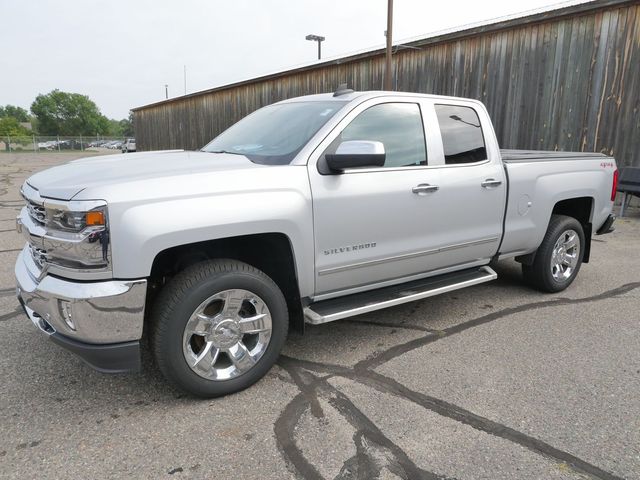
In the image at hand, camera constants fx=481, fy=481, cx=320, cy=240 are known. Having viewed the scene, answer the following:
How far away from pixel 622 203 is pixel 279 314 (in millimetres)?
8977

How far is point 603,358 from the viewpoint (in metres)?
3.52

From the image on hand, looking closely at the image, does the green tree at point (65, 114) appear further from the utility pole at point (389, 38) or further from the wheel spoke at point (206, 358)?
the wheel spoke at point (206, 358)

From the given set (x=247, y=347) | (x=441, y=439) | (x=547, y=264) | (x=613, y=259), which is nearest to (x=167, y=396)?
(x=247, y=347)

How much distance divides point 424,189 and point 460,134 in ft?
2.70

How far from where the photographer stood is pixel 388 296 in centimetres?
362

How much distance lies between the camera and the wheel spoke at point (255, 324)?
296 centimetres

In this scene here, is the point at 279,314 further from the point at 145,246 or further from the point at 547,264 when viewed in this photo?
the point at 547,264

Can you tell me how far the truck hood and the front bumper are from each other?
1.64ft

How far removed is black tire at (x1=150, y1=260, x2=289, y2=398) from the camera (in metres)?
2.68

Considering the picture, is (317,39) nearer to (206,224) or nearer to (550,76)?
(550,76)

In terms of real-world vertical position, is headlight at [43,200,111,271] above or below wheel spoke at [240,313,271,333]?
above

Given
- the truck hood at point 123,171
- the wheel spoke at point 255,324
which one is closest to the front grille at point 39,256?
the truck hood at point 123,171

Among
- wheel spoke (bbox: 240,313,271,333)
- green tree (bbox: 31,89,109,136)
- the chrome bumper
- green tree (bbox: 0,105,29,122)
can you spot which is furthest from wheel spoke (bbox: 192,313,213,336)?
green tree (bbox: 0,105,29,122)

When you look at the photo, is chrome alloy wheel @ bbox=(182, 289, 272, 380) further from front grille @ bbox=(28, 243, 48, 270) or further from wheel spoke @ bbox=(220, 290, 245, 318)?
front grille @ bbox=(28, 243, 48, 270)
